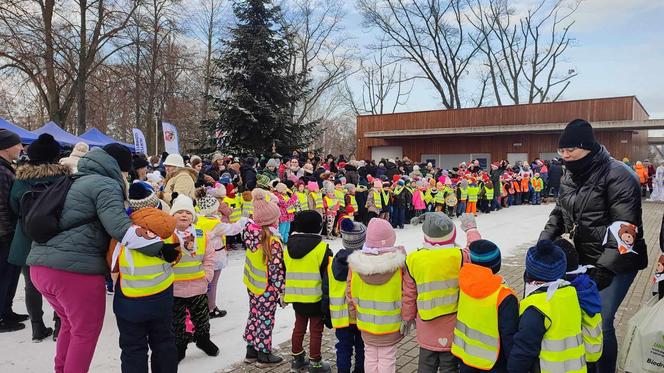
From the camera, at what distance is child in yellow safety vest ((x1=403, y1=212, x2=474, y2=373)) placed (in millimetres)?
3100

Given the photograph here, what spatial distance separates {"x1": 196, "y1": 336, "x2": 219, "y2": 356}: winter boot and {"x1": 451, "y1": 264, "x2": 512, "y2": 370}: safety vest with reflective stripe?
93.6 inches

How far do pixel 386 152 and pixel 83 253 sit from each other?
27862 millimetres

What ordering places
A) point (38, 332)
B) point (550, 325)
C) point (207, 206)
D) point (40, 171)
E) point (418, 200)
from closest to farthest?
point (550, 325), point (40, 171), point (38, 332), point (207, 206), point (418, 200)

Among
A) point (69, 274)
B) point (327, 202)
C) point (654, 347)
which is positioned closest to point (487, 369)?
point (654, 347)

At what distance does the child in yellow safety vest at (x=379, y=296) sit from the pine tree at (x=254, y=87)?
13.0 metres

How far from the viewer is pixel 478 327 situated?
2805 mm

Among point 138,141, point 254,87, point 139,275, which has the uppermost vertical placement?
point 254,87

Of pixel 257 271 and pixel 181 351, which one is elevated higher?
pixel 257 271

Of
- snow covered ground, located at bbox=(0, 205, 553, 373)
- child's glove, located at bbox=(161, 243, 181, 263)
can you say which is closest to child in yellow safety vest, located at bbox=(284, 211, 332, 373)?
snow covered ground, located at bbox=(0, 205, 553, 373)

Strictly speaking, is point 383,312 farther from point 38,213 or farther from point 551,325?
point 38,213

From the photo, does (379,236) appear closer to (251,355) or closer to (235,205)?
(251,355)

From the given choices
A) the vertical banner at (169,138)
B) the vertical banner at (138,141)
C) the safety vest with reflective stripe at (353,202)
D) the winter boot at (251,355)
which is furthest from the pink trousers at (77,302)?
the vertical banner at (138,141)

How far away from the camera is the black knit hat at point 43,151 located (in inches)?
146

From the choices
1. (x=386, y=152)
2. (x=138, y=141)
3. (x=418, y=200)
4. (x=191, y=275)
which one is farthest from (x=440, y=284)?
(x=386, y=152)
